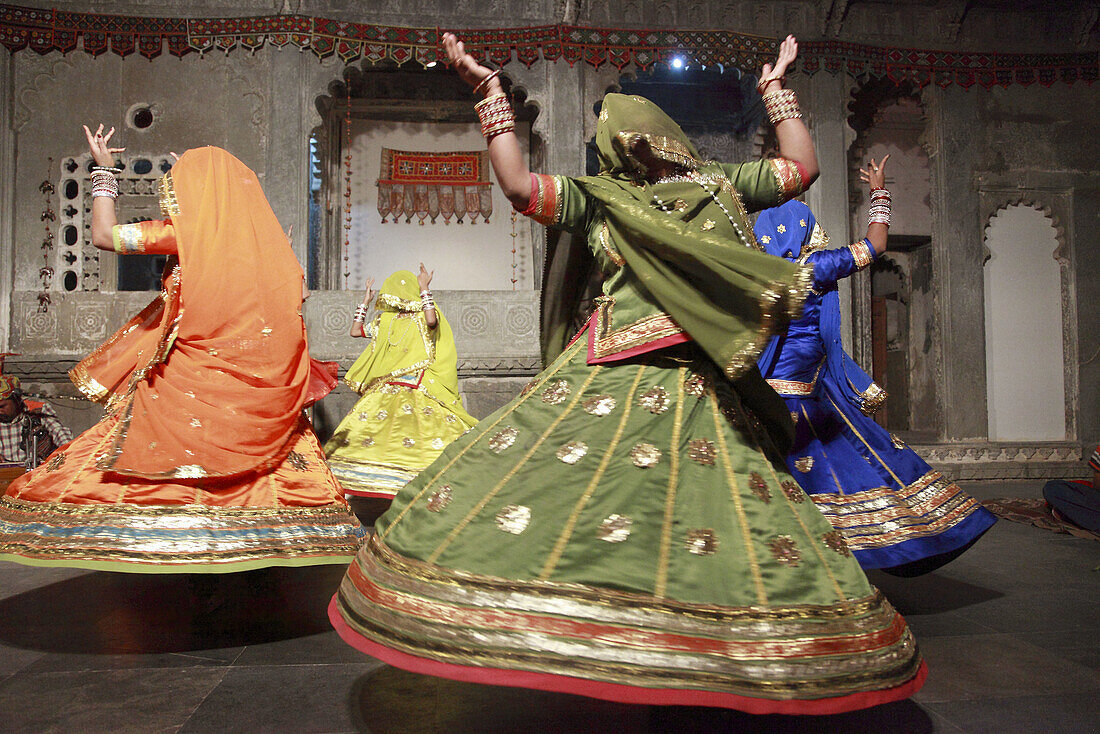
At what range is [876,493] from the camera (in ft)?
8.77

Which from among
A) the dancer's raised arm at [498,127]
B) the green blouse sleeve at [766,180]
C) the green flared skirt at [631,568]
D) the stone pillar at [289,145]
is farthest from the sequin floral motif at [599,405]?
the stone pillar at [289,145]

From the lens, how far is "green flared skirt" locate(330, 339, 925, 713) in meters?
1.24

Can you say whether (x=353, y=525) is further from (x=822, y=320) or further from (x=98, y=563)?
(x=822, y=320)

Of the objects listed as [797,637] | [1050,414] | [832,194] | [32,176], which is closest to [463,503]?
[797,637]

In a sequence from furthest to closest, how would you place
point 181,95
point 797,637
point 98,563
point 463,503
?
1. point 181,95
2. point 98,563
3. point 463,503
4. point 797,637

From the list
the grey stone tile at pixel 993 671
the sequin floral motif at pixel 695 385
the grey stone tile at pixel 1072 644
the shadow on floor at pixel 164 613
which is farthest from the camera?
the shadow on floor at pixel 164 613

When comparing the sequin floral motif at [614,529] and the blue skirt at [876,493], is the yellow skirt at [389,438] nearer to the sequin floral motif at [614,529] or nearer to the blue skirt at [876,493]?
Result: the blue skirt at [876,493]

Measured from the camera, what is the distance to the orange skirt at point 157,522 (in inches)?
87.6

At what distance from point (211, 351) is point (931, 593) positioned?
310cm

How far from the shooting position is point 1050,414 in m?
8.20

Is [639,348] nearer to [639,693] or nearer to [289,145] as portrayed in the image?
[639,693]

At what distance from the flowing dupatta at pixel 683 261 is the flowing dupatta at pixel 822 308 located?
118cm

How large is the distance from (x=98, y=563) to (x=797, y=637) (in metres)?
2.06

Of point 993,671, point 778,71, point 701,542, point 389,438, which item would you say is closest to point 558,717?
point 701,542
